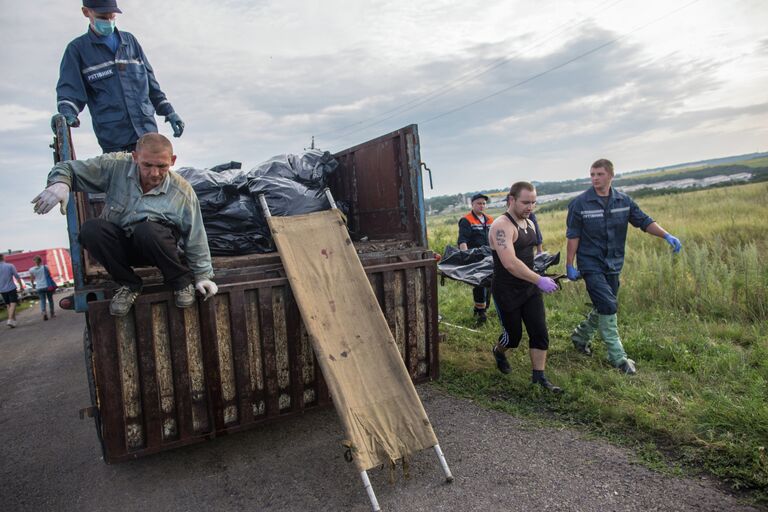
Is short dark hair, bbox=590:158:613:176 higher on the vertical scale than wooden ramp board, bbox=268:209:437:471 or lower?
higher

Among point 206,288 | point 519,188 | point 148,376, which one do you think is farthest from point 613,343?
point 148,376

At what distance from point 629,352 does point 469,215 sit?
278cm

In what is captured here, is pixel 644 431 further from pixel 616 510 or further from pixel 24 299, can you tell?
pixel 24 299

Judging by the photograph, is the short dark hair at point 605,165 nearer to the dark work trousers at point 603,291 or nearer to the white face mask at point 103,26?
the dark work trousers at point 603,291

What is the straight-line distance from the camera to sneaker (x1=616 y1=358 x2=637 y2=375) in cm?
451

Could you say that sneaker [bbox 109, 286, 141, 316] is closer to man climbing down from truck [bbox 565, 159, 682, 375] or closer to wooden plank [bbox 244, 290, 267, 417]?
wooden plank [bbox 244, 290, 267, 417]

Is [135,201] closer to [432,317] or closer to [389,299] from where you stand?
[389,299]

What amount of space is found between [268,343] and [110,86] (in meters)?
2.98

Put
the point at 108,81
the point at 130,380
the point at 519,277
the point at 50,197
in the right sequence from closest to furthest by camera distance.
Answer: the point at 50,197
the point at 130,380
the point at 519,277
the point at 108,81

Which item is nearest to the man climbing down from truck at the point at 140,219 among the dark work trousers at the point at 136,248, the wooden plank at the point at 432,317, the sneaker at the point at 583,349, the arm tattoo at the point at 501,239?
the dark work trousers at the point at 136,248

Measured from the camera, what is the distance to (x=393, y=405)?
123 inches

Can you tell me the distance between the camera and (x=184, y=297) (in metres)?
2.93

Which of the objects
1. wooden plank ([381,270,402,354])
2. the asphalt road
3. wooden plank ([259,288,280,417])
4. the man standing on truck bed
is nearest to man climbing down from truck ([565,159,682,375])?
the asphalt road

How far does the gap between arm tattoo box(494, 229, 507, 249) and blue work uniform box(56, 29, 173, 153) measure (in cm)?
339
